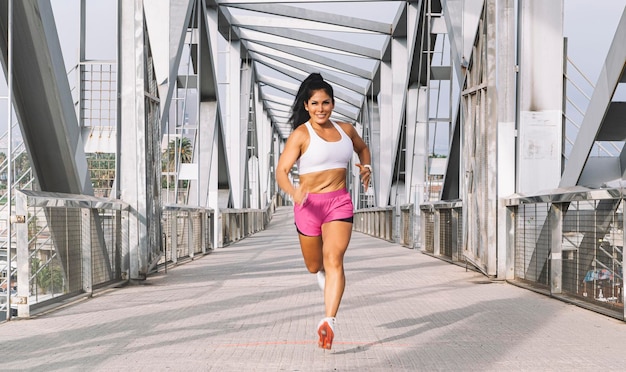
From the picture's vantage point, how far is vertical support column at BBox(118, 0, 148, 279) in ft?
30.2

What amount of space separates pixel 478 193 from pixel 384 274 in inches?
56.9

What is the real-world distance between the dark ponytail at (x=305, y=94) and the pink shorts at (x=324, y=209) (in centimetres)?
60

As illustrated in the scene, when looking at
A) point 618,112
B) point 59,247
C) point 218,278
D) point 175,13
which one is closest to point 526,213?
point 618,112

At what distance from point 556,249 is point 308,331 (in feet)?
8.98

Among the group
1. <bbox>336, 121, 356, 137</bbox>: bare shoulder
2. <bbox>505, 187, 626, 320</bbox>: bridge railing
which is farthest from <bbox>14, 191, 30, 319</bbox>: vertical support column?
<bbox>505, 187, 626, 320</bbox>: bridge railing

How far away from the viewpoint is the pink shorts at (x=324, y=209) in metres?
4.86

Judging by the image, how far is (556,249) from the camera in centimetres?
718

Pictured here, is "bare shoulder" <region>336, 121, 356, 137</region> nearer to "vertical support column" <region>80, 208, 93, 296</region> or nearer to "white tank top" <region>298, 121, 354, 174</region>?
"white tank top" <region>298, 121, 354, 174</region>

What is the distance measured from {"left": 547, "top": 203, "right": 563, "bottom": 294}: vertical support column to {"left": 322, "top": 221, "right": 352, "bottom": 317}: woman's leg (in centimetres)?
290

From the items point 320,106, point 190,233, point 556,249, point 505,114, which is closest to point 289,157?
point 320,106

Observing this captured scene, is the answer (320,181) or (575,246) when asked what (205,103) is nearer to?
(575,246)

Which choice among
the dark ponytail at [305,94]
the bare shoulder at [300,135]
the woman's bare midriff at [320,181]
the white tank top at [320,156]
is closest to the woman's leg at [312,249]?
the woman's bare midriff at [320,181]

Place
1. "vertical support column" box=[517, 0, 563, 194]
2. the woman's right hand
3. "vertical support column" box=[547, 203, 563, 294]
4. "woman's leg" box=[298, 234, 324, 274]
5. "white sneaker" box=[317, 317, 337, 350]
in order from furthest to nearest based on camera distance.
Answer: "vertical support column" box=[517, 0, 563, 194]
"vertical support column" box=[547, 203, 563, 294]
"woman's leg" box=[298, 234, 324, 274]
the woman's right hand
"white sneaker" box=[317, 317, 337, 350]

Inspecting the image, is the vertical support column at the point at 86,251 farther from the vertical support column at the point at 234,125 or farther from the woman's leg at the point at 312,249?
the vertical support column at the point at 234,125
